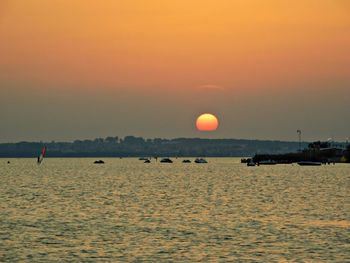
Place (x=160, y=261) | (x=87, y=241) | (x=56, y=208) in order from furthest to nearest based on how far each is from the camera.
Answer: (x=56, y=208) → (x=87, y=241) → (x=160, y=261)

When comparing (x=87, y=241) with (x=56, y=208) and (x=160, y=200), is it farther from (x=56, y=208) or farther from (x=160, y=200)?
(x=160, y=200)

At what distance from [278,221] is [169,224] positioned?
11490 mm

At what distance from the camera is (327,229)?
6956 centimetres

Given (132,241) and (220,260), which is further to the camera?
(132,241)

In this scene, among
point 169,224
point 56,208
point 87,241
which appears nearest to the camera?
point 87,241

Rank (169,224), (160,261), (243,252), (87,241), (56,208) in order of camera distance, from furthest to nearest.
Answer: (56,208)
(169,224)
(87,241)
(243,252)
(160,261)

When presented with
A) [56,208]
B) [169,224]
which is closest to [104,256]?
[169,224]

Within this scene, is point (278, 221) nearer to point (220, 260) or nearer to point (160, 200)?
point (220, 260)

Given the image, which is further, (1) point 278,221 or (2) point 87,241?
(1) point 278,221

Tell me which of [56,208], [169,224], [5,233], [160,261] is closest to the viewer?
[160,261]

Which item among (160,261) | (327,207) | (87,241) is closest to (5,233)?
(87,241)

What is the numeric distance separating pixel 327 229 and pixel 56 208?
38356 millimetres

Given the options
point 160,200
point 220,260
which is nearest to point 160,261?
point 220,260

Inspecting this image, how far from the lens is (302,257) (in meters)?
52.5
